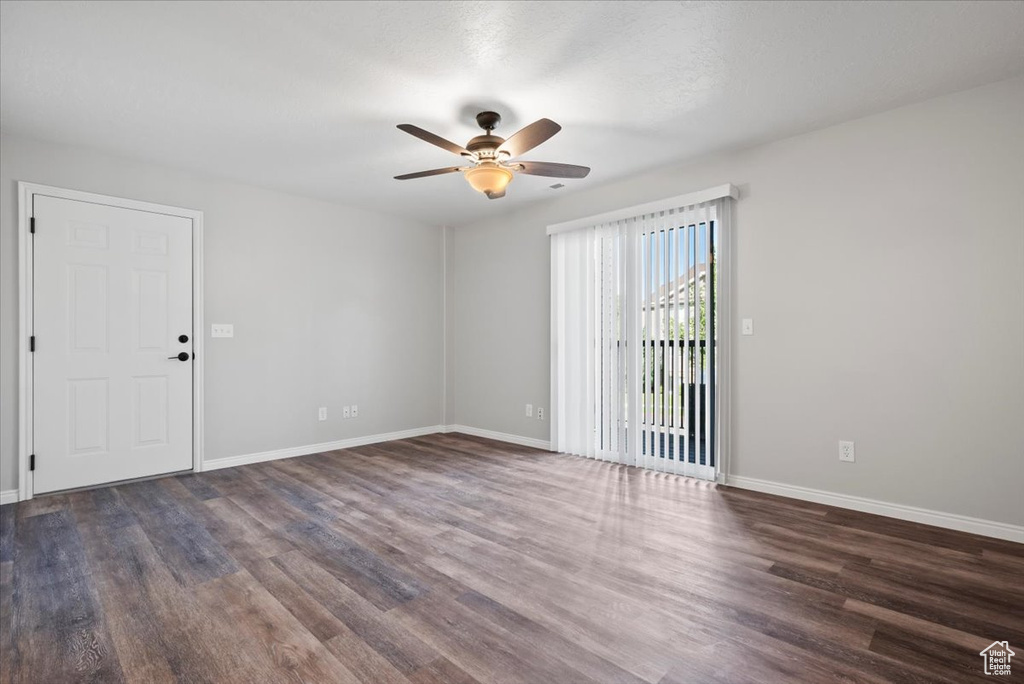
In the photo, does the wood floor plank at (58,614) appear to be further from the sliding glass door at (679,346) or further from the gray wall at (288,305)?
the sliding glass door at (679,346)

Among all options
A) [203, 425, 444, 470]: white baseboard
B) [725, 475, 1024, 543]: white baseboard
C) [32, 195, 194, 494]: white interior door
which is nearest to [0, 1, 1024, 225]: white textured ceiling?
[32, 195, 194, 494]: white interior door

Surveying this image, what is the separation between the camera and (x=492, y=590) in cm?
205

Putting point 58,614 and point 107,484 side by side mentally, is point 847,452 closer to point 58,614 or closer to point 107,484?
point 58,614

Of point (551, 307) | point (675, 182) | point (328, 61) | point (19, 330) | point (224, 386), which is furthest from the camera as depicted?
point (551, 307)

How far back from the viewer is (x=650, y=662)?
1585 mm

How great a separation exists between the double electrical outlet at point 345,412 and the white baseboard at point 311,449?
0.79 feet

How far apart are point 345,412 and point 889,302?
467 cm

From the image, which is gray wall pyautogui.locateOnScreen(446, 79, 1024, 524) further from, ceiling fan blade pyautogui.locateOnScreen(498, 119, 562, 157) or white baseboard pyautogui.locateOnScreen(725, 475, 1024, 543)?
ceiling fan blade pyautogui.locateOnScreen(498, 119, 562, 157)

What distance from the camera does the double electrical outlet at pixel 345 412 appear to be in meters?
4.86

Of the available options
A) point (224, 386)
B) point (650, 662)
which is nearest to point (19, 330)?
point (224, 386)

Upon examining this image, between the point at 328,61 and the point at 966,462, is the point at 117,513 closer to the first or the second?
the point at 328,61

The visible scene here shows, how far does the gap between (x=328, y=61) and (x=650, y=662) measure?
2.98 metres

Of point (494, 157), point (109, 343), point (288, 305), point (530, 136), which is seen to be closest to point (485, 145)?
point (494, 157)

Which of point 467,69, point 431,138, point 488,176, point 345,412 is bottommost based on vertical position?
point 345,412
